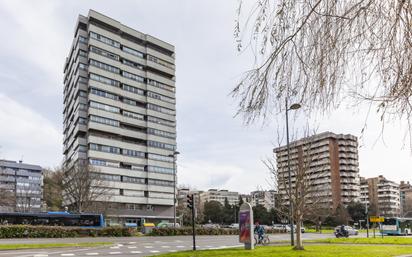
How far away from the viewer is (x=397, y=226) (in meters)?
60.5

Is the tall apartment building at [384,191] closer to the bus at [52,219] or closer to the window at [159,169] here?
the window at [159,169]

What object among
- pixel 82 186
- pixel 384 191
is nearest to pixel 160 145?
pixel 82 186

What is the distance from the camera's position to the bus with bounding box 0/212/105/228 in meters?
44.7

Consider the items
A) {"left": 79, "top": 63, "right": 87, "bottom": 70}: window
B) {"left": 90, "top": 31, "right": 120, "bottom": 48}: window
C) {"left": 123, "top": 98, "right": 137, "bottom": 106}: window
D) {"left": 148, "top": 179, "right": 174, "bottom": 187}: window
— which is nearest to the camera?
{"left": 79, "top": 63, "right": 87, "bottom": 70}: window

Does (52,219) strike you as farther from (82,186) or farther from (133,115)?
(133,115)

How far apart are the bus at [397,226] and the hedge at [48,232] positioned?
117 feet

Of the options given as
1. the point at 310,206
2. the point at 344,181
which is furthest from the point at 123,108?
the point at 310,206

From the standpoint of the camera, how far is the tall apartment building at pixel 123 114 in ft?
293

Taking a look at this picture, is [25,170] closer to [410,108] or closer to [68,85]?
[68,85]

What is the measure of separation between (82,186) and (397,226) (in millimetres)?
41198

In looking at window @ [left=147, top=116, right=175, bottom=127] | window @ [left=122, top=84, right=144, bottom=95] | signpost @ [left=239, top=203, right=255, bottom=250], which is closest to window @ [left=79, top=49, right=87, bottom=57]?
window @ [left=122, top=84, right=144, bottom=95]

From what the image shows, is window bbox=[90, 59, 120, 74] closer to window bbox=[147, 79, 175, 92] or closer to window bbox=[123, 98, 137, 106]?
window bbox=[123, 98, 137, 106]

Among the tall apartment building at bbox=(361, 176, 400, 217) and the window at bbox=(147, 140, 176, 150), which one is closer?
the window at bbox=(147, 140, 176, 150)

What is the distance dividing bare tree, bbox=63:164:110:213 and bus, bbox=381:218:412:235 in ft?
127
